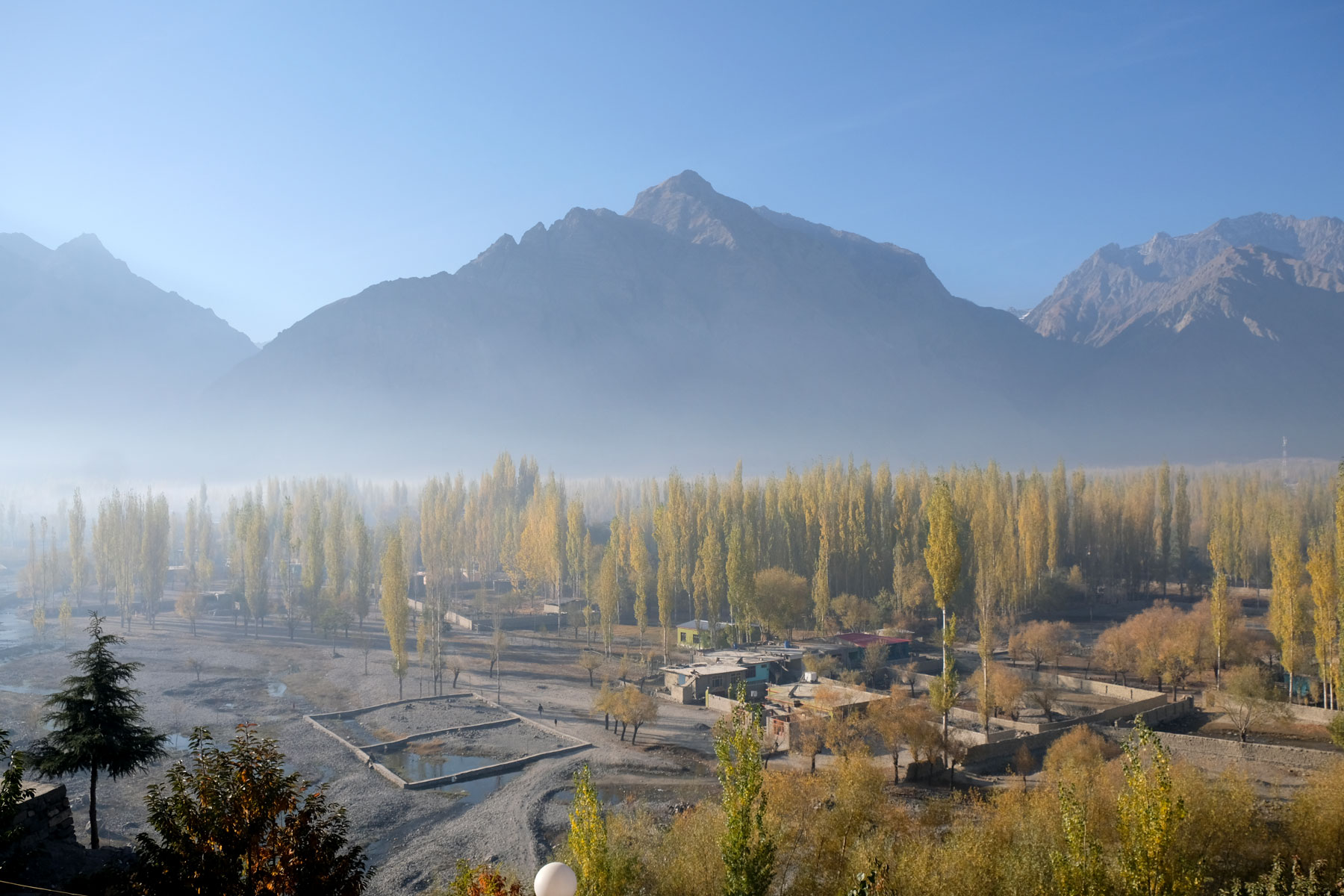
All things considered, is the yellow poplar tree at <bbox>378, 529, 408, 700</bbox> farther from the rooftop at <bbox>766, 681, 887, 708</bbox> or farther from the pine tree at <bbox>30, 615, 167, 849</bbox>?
the pine tree at <bbox>30, 615, 167, 849</bbox>

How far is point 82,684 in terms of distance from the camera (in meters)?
19.4

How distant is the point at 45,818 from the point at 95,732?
1.95 m

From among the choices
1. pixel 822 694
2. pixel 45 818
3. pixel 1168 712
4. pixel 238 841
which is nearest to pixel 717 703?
pixel 822 694

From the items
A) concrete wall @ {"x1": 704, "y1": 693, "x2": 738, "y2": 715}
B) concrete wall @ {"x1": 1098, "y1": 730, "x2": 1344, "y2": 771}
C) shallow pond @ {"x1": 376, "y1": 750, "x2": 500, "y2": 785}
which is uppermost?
concrete wall @ {"x1": 1098, "y1": 730, "x2": 1344, "y2": 771}

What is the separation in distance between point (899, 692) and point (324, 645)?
4692 centimetres

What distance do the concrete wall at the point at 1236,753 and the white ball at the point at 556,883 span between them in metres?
27.2

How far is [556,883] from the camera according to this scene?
8.63 m

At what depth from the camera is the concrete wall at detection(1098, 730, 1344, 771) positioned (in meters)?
28.5

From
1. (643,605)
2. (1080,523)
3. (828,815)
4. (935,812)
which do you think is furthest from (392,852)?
(1080,523)

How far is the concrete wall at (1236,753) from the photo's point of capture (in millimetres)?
28525

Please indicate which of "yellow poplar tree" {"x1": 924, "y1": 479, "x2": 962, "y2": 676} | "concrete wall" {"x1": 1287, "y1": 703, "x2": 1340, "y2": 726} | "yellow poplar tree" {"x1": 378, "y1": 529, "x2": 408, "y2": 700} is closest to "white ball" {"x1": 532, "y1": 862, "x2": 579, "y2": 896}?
"yellow poplar tree" {"x1": 924, "y1": 479, "x2": 962, "y2": 676}

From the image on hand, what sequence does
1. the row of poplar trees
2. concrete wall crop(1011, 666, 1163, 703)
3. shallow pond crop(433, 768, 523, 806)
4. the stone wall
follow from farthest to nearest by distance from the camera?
the row of poplar trees, concrete wall crop(1011, 666, 1163, 703), shallow pond crop(433, 768, 523, 806), the stone wall

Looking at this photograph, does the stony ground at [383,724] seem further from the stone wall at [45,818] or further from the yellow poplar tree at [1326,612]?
the yellow poplar tree at [1326,612]

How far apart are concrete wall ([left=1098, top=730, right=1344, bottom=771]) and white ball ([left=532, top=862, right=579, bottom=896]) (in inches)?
1070
